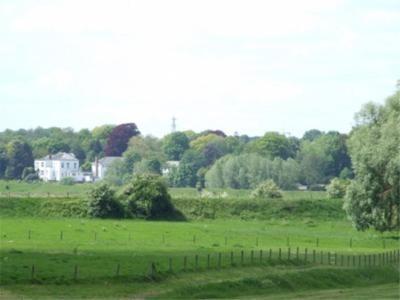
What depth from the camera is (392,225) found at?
94.1 meters

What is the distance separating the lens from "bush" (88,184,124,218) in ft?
354

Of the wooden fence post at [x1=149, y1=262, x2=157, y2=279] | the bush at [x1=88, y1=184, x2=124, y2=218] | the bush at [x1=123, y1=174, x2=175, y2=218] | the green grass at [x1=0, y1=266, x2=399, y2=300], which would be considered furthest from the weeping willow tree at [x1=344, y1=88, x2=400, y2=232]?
the wooden fence post at [x1=149, y1=262, x2=157, y2=279]

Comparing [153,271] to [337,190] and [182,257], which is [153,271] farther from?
[337,190]

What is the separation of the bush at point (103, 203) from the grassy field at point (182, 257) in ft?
6.99

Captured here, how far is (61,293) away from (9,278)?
3.03 metres

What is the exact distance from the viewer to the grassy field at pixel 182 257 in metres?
50.7

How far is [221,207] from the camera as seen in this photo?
383 ft

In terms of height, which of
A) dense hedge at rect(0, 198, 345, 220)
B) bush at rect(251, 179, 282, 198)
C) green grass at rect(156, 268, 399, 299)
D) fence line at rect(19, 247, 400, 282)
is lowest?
green grass at rect(156, 268, 399, 299)

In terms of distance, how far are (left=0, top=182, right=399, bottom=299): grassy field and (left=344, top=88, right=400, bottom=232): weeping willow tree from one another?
6.88 feet

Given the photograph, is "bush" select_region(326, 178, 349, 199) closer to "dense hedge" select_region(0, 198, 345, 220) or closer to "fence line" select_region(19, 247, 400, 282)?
"dense hedge" select_region(0, 198, 345, 220)

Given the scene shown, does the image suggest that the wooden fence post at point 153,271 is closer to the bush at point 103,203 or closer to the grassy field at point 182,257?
the grassy field at point 182,257

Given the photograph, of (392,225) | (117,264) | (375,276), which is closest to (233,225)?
(392,225)

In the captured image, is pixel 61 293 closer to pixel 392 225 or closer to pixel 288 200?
pixel 392 225

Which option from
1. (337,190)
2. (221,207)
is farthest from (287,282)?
(337,190)
